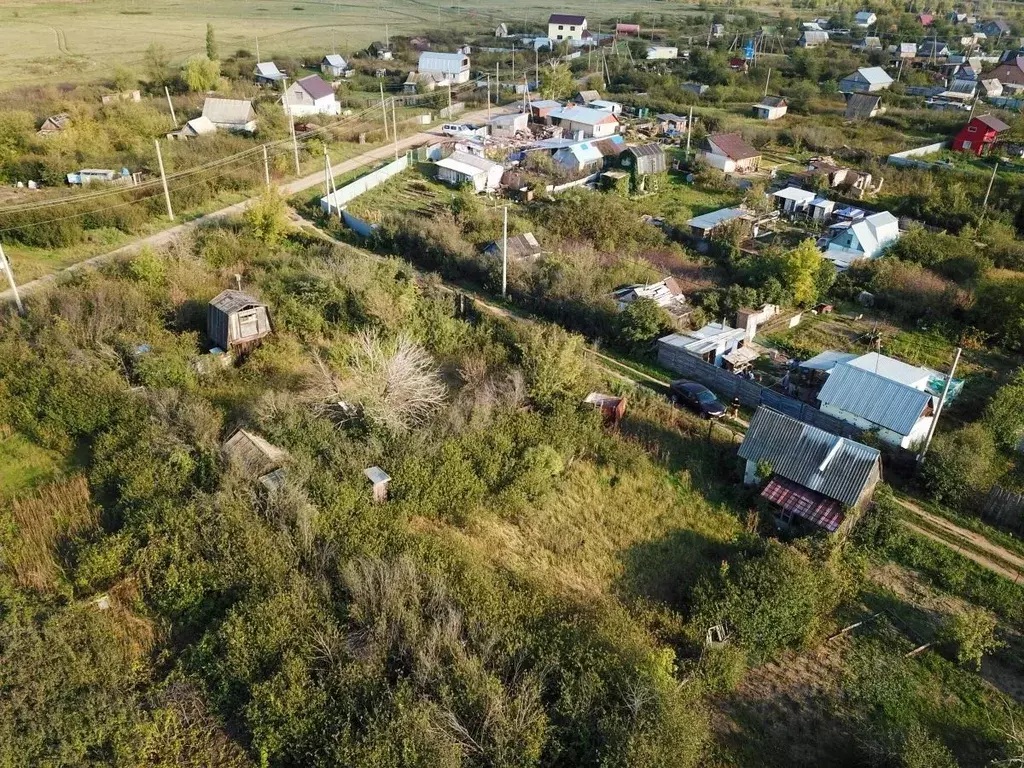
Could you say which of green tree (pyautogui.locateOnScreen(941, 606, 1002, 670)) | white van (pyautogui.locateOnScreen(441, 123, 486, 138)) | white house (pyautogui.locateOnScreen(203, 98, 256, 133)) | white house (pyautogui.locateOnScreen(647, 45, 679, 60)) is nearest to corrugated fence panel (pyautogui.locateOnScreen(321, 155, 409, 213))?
white van (pyautogui.locateOnScreen(441, 123, 486, 138))

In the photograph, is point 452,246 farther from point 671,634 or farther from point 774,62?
point 774,62

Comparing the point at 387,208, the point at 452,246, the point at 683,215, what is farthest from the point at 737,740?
the point at 387,208

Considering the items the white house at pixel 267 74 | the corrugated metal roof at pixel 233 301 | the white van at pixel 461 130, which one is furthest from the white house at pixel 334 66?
the corrugated metal roof at pixel 233 301

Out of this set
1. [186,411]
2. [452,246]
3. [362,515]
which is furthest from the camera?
[452,246]

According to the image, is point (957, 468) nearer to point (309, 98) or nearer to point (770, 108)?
point (770, 108)

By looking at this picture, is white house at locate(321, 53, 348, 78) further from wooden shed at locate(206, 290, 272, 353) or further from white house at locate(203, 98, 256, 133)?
wooden shed at locate(206, 290, 272, 353)

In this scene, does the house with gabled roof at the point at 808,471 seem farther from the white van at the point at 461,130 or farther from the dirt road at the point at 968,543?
the white van at the point at 461,130
